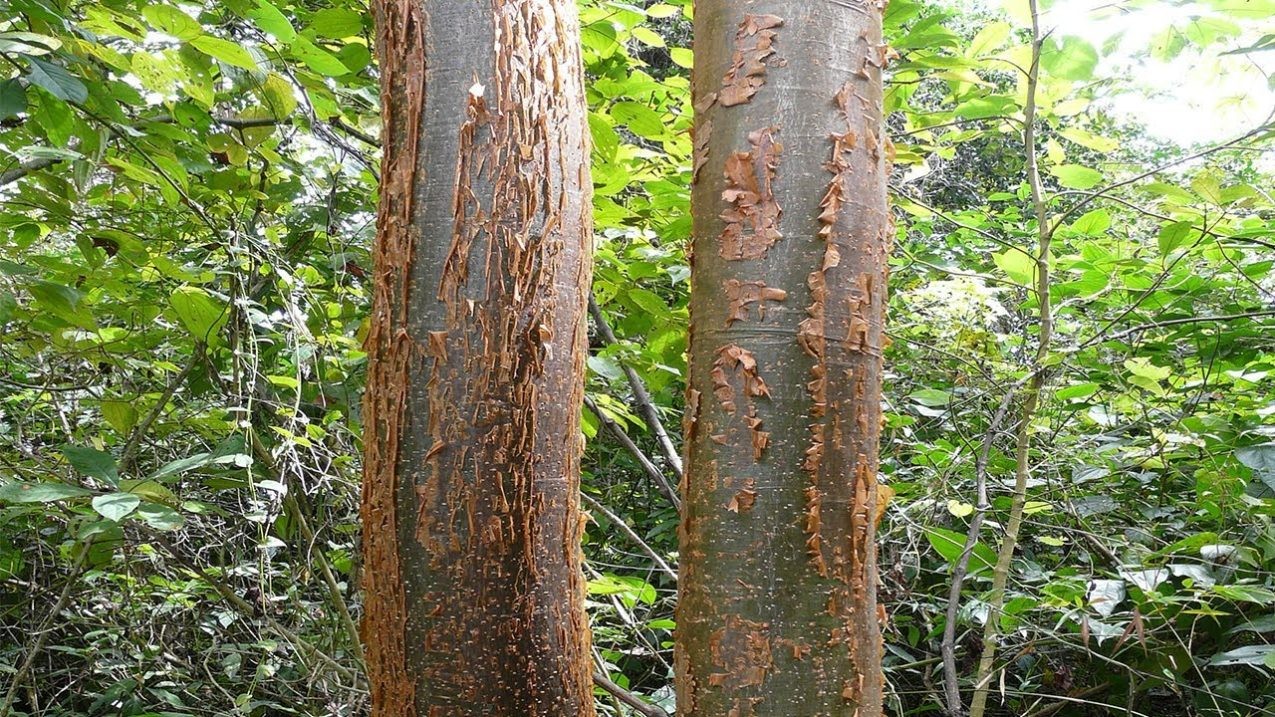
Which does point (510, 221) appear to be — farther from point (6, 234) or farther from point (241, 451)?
point (6, 234)

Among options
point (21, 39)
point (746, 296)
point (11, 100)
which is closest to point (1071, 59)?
point (746, 296)

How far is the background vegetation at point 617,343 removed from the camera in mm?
1498

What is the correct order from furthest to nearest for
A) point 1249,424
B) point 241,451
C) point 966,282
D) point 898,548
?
point 898,548 < point 966,282 < point 1249,424 < point 241,451

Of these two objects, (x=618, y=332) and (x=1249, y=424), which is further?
(x=618, y=332)

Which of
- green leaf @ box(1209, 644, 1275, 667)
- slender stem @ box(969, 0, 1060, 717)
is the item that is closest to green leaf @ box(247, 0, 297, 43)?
slender stem @ box(969, 0, 1060, 717)

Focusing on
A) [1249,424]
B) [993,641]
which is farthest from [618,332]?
[1249,424]

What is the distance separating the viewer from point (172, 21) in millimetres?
1178

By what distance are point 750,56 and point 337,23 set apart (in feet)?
3.33

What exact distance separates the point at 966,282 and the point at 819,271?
1746 millimetres

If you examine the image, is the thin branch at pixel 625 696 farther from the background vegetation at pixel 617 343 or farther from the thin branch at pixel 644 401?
the thin branch at pixel 644 401

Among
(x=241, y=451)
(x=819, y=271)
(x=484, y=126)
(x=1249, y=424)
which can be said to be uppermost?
(x=484, y=126)

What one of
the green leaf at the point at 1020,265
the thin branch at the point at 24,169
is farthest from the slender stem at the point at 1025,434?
the thin branch at the point at 24,169

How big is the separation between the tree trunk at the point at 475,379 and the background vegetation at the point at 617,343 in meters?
0.53

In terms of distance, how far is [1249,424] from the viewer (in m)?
1.90
